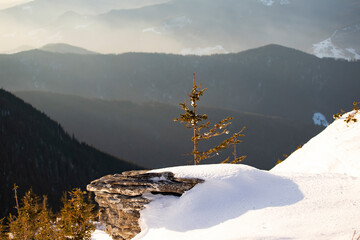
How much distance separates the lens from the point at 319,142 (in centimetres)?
1798

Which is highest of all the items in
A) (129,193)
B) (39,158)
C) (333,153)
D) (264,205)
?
(333,153)

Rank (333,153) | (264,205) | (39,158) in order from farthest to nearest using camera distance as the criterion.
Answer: (39,158) → (333,153) → (264,205)

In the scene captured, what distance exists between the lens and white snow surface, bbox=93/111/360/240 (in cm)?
962

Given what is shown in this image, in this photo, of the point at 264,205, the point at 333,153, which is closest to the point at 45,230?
the point at 264,205

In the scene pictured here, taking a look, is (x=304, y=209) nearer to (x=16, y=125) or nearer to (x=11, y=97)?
(x=16, y=125)

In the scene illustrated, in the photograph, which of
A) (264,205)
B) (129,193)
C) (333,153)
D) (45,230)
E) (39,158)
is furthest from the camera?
(39,158)

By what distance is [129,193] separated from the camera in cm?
1414

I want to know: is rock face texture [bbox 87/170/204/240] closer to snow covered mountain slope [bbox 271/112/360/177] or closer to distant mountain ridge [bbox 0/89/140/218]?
snow covered mountain slope [bbox 271/112/360/177]

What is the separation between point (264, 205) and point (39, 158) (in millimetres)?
165297

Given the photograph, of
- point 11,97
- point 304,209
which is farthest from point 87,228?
point 11,97

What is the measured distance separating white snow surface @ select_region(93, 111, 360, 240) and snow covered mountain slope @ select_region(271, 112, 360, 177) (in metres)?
0.05

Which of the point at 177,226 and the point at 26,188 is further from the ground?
the point at 177,226

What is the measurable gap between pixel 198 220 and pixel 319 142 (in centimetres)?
992

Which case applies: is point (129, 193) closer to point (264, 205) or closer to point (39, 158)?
point (264, 205)
